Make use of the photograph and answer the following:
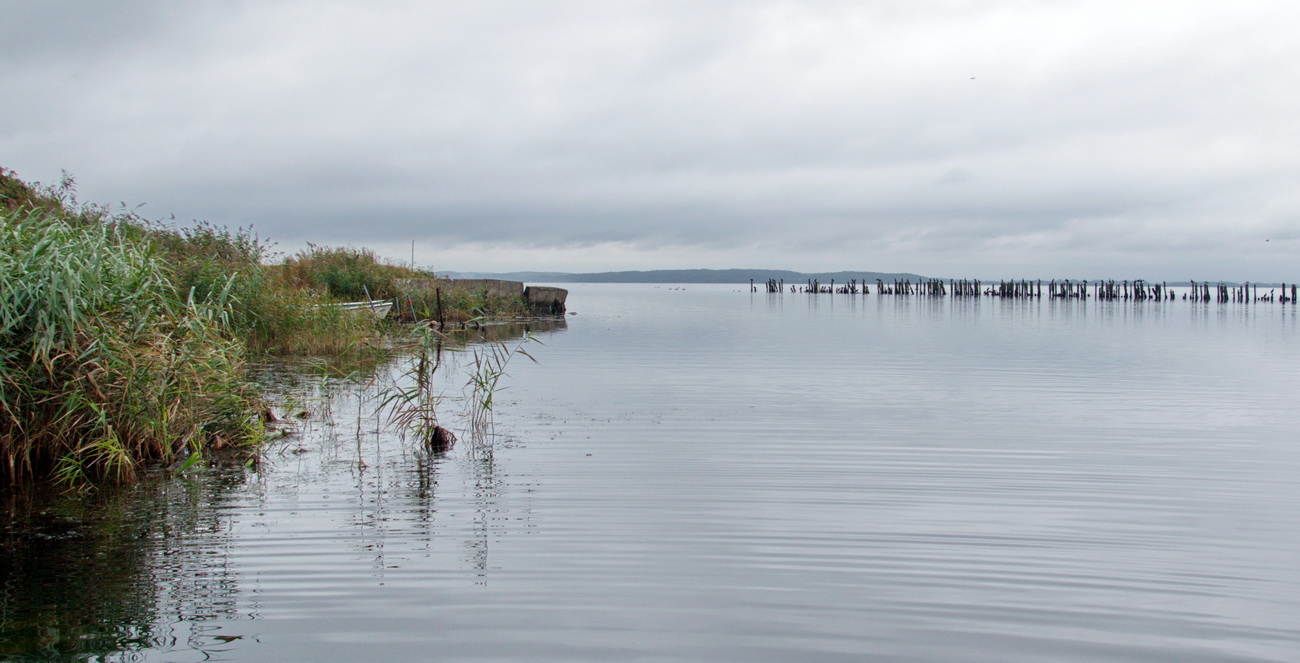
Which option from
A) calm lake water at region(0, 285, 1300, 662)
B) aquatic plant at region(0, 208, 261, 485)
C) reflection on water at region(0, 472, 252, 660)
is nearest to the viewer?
reflection on water at region(0, 472, 252, 660)

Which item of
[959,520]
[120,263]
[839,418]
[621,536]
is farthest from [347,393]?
[959,520]

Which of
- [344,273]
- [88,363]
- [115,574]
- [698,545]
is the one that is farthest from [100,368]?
[344,273]

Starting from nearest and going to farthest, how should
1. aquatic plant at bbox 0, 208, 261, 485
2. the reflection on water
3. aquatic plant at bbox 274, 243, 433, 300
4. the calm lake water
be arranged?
the reflection on water, the calm lake water, aquatic plant at bbox 0, 208, 261, 485, aquatic plant at bbox 274, 243, 433, 300

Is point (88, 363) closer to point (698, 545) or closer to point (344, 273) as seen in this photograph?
point (698, 545)

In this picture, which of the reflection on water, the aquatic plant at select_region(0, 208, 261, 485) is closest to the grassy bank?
the aquatic plant at select_region(0, 208, 261, 485)

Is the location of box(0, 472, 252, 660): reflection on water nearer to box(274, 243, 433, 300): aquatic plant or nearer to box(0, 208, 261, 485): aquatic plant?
box(0, 208, 261, 485): aquatic plant

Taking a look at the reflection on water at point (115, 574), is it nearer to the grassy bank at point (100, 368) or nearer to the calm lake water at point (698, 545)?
the calm lake water at point (698, 545)

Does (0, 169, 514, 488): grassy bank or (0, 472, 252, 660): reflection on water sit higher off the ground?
(0, 169, 514, 488): grassy bank

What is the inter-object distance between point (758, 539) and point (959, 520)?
72.4 inches

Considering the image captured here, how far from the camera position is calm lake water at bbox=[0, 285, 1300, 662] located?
17.4 ft

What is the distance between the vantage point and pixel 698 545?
7.04 meters

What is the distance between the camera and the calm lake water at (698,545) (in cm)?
529

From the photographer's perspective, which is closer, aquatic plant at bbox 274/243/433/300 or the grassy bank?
the grassy bank

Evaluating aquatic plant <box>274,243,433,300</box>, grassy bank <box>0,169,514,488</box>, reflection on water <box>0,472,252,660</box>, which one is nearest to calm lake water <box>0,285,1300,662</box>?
reflection on water <box>0,472,252,660</box>
